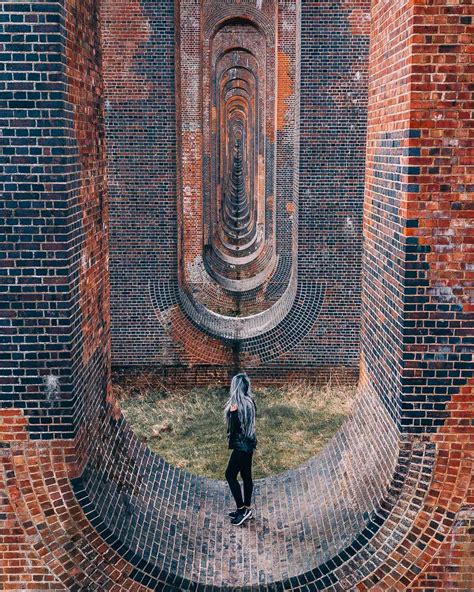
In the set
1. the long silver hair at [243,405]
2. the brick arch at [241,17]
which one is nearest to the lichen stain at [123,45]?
the long silver hair at [243,405]

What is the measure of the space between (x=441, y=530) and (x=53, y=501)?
2.68 metres

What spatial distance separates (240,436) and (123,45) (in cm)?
781

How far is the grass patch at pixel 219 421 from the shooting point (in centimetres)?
882

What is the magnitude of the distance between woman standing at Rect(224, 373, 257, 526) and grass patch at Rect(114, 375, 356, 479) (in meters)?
2.52

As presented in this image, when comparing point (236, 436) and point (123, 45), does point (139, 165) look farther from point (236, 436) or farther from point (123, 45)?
point (236, 436)

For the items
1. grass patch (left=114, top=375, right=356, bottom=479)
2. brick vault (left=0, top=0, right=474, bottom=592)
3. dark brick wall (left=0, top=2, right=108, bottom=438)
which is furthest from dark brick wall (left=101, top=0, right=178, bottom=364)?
dark brick wall (left=0, top=2, right=108, bottom=438)

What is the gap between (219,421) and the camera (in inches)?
405

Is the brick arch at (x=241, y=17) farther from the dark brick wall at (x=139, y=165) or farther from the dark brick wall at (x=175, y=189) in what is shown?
the dark brick wall at (x=139, y=165)

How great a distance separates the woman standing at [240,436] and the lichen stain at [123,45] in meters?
6.90

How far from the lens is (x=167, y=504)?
5.64 m

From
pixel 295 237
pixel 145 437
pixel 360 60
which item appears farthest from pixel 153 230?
pixel 360 60

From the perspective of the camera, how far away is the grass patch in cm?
882

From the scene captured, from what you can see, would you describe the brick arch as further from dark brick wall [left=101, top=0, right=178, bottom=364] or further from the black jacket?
the black jacket

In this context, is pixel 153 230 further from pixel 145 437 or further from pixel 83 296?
Result: pixel 83 296
